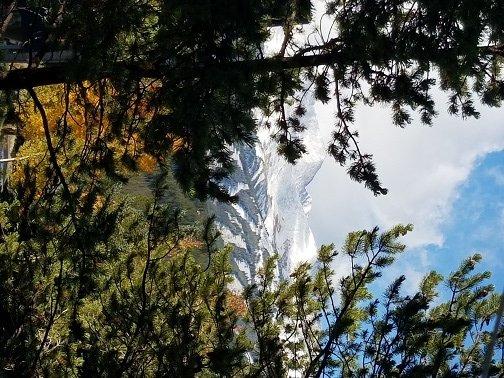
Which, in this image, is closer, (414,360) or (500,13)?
(500,13)

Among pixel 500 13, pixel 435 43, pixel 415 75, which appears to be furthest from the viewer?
pixel 415 75

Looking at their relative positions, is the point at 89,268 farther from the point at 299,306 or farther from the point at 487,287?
the point at 487,287

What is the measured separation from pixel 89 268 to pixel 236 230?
39.9 metres

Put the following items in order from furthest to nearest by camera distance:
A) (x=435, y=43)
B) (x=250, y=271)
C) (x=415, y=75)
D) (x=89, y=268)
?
(x=250, y=271) → (x=89, y=268) → (x=415, y=75) → (x=435, y=43)

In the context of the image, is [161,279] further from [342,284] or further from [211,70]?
[211,70]

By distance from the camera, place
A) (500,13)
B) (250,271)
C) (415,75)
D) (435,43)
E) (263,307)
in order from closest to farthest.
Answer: (500,13) < (435,43) < (415,75) < (263,307) < (250,271)

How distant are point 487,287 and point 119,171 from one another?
9.66 feet

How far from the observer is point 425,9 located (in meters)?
4.82

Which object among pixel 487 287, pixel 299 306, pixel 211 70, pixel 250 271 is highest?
pixel 250 271

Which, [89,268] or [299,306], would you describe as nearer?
[299,306]

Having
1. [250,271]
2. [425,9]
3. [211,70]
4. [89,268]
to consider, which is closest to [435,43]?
[425,9]

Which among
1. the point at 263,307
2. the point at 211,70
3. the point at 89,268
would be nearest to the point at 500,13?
the point at 211,70

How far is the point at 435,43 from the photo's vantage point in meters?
4.73

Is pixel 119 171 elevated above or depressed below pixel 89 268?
above
